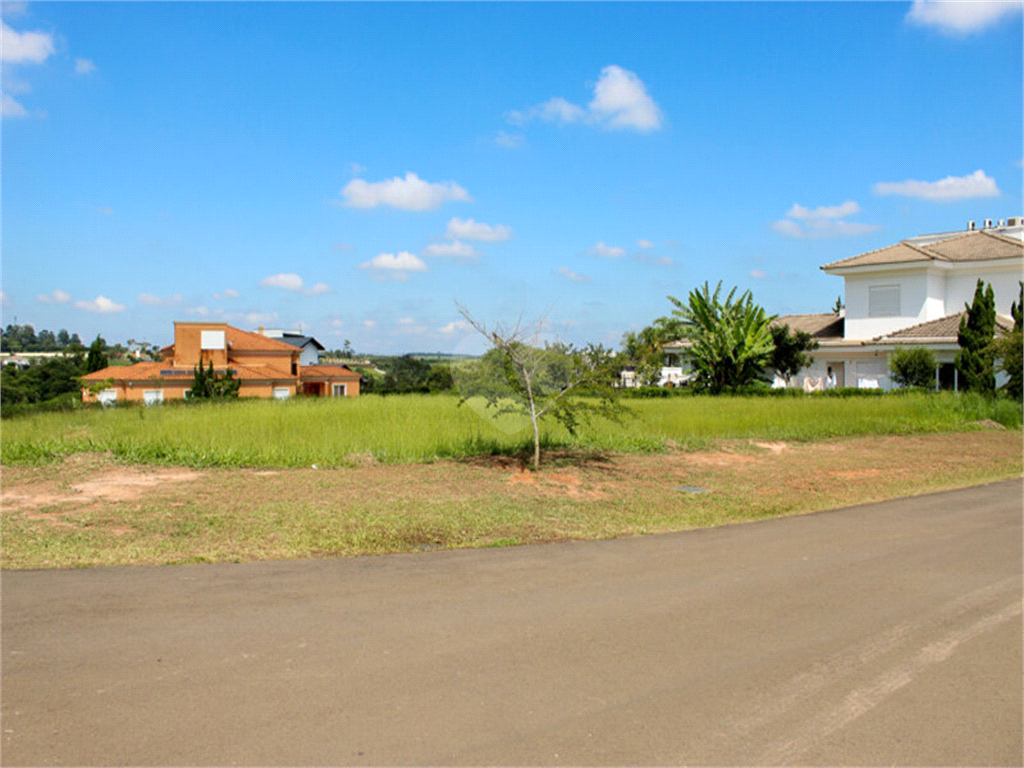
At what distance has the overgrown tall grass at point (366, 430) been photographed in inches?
575

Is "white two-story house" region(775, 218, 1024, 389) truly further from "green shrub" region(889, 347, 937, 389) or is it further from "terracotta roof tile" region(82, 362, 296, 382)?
"terracotta roof tile" region(82, 362, 296, 382)

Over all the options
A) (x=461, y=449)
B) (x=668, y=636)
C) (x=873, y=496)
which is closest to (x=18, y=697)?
(x=668, y=636)

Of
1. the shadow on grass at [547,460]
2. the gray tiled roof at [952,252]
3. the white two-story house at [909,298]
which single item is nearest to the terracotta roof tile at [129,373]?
the shadow on grass at [547,460]

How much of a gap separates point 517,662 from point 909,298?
150 feet

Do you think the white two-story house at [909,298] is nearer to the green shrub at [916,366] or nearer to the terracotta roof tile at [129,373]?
the green shrub at [916,366]

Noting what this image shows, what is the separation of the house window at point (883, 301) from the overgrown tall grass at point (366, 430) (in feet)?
68.0

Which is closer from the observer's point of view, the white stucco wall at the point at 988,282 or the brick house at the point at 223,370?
the white stucco wall at the point at 988,282

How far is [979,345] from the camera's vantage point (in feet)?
105

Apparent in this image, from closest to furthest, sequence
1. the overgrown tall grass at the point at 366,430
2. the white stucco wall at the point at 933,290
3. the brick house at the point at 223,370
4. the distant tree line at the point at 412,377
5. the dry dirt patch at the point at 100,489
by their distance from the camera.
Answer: the dry dirt patch at the point at 100,489 < the overgrown tall grass at the point at 366,430 < the distant tree line at the point at 412,377 < the white stucco wall at the point at 933,290 < the brick house at the point at 223,370

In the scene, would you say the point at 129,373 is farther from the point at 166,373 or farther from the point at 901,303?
the point at 901,303

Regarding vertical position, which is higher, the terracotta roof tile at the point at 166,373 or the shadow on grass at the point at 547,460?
the terracotta roof tile at the point at 166,373

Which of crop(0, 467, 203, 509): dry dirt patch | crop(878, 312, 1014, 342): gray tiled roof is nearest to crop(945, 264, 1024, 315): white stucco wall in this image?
crop(878, 312, 1014, 342): gray tiled roof

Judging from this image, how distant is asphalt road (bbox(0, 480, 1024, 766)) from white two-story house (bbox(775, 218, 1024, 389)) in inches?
1461

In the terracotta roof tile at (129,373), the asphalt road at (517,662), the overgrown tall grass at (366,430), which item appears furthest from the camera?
the terracotta roof tile at (129,373)
